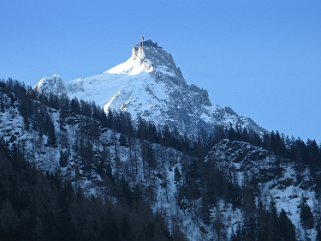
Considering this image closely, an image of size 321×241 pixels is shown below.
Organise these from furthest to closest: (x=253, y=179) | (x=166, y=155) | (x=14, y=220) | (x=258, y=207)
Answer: (x=166, y=155), (x=253, y=179), (x=258, y=207), (x=14, y=220)

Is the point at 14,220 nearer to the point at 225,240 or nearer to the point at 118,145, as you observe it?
the point at 225,240

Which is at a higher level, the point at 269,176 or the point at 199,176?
the point at 199,176

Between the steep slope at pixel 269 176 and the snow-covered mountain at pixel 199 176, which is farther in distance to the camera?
the steep slope at pixel 269 176

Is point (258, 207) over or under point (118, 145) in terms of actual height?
under

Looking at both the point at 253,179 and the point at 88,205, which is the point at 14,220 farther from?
the point at 253,179

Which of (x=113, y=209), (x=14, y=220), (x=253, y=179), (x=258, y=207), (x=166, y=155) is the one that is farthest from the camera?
(x=166, y=155)

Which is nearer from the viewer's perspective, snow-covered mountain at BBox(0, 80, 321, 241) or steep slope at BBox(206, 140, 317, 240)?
snow-covered mountain at BBox(0, 80, 321, 241)

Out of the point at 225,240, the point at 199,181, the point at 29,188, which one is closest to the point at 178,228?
the point at 225,240

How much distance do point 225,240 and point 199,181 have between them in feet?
90.3

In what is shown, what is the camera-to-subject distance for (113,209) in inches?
5792

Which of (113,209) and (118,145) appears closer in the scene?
(113,209)

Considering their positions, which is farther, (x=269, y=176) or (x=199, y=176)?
(x=199, y=176)

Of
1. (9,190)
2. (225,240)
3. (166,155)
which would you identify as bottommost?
(225,240)

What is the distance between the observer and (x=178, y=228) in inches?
6161
